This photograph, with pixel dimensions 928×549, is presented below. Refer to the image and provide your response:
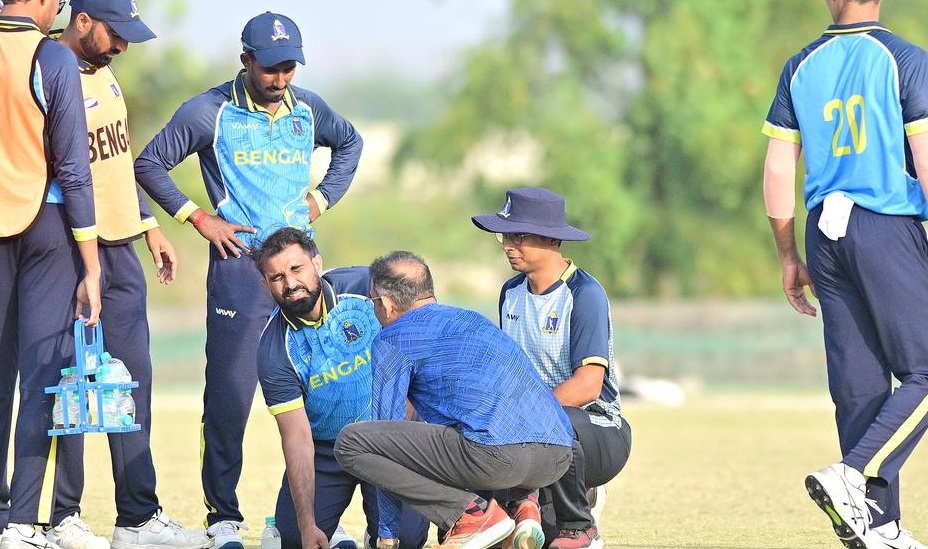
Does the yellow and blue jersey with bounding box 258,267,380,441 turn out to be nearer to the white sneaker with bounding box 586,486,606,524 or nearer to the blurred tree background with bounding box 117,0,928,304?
the white sneaker with bounding box 586,486,606,524

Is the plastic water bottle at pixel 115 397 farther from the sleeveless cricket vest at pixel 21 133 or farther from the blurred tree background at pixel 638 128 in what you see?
the blurred tree background at pixel 638 128

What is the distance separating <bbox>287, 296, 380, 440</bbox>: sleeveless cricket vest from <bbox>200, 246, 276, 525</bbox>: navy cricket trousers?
0.53 metres

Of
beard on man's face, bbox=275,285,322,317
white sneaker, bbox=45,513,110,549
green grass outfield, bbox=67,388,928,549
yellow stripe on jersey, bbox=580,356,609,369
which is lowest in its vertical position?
green grass outfield, bbox=67,388,928,549

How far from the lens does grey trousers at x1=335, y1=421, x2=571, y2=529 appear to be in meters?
6.05

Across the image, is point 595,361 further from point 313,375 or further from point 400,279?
point 313,375

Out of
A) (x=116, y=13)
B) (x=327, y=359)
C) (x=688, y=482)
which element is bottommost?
(x=688, y=482)

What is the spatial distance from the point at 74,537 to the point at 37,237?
1321 millimetres

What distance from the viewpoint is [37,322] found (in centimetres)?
646

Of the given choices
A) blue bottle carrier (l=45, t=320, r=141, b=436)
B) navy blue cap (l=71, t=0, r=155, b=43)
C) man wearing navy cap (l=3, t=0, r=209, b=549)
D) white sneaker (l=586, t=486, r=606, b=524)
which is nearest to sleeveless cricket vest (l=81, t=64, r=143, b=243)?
man wearing navy cap (l=3, t=0, r=209, b=549)

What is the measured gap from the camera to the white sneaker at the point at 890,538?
19.3 ft

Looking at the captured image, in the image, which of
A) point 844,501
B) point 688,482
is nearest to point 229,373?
point 844,501

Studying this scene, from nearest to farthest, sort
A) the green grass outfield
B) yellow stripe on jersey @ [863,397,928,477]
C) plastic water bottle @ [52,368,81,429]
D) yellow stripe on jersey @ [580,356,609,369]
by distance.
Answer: yellow stripe on jersey @ [863,397,928,477], plastic water bottle @ [52,368,81,429], yellow stripe on jersey @ [580,356,609,369], the green grass outfield

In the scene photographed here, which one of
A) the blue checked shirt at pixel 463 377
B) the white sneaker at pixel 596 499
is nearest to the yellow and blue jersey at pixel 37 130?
the blue checked shirt at pixel 463 377

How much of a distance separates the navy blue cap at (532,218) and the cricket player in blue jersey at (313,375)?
0.66 meters
